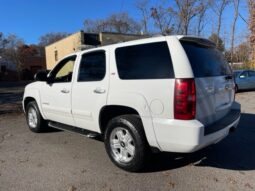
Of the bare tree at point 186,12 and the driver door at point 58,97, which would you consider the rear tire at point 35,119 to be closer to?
the driver door at point 58,97

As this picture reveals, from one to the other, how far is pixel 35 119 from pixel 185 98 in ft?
14.9

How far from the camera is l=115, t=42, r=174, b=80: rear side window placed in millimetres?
3975

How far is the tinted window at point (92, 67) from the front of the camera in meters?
4.91

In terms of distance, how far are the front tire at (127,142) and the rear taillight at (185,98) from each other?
738 mm

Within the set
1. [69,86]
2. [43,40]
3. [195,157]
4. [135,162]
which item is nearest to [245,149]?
[195,157]

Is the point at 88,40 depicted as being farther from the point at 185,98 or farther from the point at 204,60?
the point at 185,98

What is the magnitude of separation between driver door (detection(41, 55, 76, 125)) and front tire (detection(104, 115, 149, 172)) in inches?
49.6

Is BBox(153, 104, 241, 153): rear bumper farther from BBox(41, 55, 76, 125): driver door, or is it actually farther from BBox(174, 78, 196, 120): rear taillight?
BBox(41, 55, 76, 125): driver door

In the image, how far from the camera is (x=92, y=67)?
516cm

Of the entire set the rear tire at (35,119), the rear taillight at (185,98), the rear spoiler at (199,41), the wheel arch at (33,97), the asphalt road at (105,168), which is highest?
the rear spoiler at (199,41)

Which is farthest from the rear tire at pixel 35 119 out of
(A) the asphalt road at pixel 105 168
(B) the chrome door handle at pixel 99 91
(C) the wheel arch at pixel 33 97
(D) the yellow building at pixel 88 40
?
(D) the yellow building at pixel 88 40

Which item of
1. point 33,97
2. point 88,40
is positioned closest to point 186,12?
point 88,40

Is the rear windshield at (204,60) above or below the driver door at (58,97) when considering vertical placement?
above

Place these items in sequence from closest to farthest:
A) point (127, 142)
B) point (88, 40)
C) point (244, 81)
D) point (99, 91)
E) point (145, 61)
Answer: point (145, 61) < point (127, 142) < point (99, 91) < point (244, 81) < point (88, 40)
